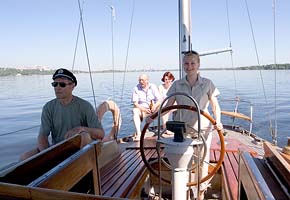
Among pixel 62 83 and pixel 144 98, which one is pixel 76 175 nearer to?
pixel 62 83

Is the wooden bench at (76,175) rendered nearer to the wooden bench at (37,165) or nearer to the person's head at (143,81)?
the wooden bench at (37,165)

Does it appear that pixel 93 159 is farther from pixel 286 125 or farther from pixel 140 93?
pixel 286 125

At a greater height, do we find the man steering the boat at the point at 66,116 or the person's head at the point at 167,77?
the person's head at the point at 167,77

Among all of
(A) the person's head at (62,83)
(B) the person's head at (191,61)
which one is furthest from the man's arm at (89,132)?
(B) the person's head at (191,61)

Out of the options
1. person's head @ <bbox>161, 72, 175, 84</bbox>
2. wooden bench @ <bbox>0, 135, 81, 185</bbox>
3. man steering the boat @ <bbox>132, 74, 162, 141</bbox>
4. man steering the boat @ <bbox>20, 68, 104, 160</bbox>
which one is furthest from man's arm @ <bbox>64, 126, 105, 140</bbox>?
person's head @ <bbox>161, 72, 175, 84</bbox>

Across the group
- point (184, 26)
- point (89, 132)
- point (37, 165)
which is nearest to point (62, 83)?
point (89, 132)

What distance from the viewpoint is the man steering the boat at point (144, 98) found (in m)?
4.81

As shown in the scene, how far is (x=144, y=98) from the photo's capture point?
493cm

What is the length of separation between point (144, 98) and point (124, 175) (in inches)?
99.7

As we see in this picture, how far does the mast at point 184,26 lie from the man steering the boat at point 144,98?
3.72 ft

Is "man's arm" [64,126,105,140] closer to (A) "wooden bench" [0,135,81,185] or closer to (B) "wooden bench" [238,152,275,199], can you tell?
(A) "wooden bench" [0,135,81,185]

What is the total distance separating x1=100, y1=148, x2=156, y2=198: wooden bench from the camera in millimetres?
2141

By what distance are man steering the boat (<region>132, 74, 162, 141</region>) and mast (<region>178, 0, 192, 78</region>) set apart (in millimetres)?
1135

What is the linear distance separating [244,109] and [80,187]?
1139 centimetres
